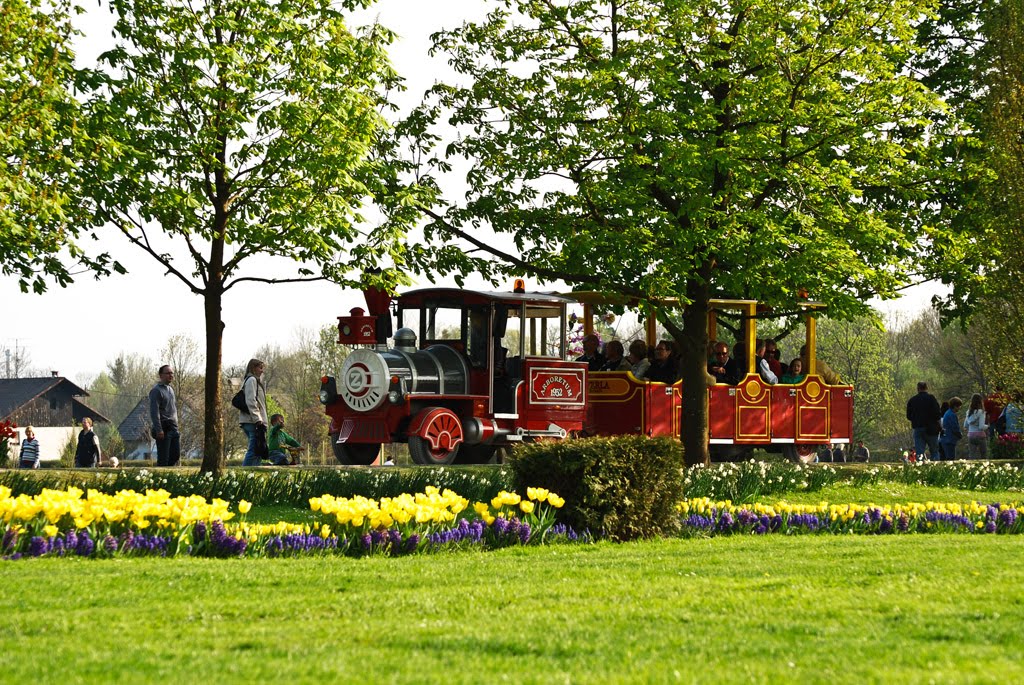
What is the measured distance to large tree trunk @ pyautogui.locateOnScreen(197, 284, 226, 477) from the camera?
53.7ft

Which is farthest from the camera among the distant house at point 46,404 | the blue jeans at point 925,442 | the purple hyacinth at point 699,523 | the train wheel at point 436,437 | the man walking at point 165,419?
the distant house at point 46,404

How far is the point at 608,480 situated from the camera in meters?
10.8

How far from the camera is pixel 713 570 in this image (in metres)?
8.59

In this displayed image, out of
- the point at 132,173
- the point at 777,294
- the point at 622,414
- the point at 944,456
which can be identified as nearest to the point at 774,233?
the point at 777,294

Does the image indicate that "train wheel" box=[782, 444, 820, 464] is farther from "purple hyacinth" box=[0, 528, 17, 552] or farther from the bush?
"purple hyacinth" box=[0, 528, 17, 552]

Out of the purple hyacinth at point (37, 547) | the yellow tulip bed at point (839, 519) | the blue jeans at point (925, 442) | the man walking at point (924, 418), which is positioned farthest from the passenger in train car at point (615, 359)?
the purple hyacinth at point (37, 547)

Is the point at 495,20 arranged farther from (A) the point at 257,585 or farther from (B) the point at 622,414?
(A) the point at 257,585

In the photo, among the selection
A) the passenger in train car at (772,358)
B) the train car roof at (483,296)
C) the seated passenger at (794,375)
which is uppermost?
the train car roof at (483,296)

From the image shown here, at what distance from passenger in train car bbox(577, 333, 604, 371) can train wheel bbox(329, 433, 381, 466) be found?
12.5 feet

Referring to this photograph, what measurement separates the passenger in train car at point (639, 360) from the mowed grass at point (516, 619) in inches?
474

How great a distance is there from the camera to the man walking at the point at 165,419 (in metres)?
19.5

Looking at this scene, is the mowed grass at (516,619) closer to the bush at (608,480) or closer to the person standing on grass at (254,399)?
the bush at (608,480)

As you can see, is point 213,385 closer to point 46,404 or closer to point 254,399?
point 254,399

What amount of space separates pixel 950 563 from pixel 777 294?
1000cm
